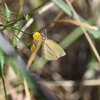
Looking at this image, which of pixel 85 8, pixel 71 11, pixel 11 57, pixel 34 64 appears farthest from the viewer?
pixel 85 8

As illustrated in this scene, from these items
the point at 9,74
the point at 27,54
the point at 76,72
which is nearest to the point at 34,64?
the point at 9,74

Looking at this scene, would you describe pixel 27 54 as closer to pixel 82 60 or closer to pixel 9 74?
pixel 9 74

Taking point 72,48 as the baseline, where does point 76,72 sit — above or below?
below

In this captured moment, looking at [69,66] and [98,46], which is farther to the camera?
[69,66]

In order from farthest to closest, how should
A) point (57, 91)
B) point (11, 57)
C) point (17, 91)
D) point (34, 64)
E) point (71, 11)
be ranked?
point (57, 91), point (34, 64), point (17, 91), point (71, 11), point (11, 57)

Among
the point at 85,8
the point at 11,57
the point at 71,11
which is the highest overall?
the point at 85,8

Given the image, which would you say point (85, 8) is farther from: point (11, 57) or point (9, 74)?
point (11, 57)

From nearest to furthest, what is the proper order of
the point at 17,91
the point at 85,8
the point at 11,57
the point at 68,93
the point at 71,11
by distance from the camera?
the point at 11,57
the point at 71,11
the point at 17,91
the point at 68,93
the point at 85,8

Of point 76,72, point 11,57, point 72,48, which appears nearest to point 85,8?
point 72,48

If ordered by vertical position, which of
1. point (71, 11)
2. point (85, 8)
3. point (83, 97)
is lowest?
point (83, 97)
